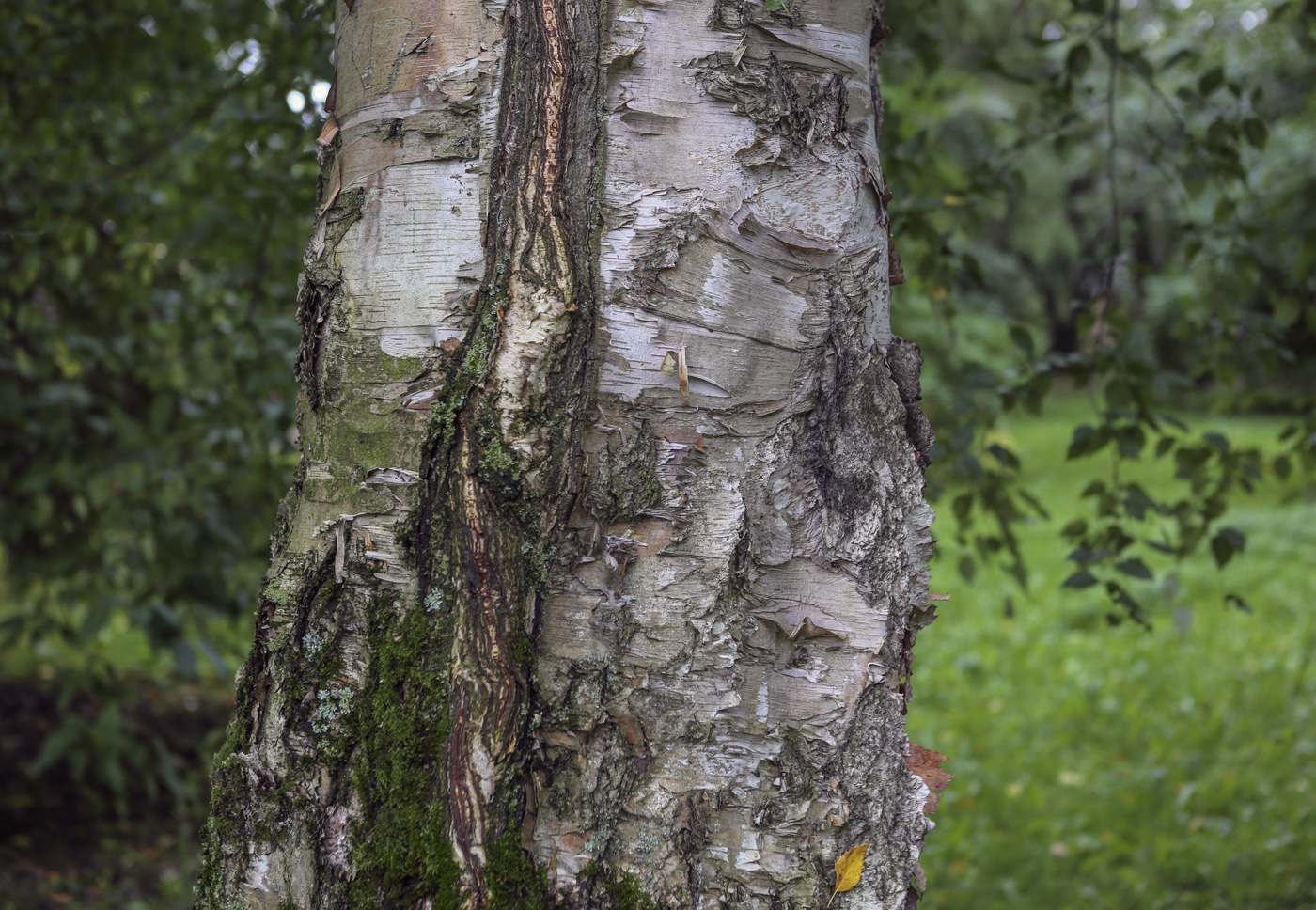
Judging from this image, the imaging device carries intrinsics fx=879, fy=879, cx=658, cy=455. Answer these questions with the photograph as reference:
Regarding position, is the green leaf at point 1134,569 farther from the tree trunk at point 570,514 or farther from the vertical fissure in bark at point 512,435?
the vertical fissure in bark at point 512,435

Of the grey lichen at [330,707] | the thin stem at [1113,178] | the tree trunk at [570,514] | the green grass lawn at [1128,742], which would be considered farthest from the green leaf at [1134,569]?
the grey lichen at [330,707]

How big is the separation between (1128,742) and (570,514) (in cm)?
414

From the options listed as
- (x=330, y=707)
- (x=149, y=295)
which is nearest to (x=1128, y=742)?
(x=330, y=707)

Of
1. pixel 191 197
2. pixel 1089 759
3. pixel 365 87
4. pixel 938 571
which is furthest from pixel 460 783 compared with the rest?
pixel 938 571

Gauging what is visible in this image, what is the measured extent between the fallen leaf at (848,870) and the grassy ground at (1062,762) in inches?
60.7

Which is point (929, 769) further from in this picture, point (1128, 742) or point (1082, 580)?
point (1128, 742)

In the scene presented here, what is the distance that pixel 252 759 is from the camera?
94 centimetres

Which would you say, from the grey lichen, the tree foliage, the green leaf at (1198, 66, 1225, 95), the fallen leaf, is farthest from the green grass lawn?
the grey lichen

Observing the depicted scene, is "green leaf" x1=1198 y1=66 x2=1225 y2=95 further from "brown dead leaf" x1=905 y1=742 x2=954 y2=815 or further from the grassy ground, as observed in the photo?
"brown dead leaf" x1=905 y1=742 x2=954 y2=815

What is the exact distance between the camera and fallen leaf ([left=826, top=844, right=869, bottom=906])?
96 cm

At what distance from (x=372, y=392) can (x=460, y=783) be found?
42cm

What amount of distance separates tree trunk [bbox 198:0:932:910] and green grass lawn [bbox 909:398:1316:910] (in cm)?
160

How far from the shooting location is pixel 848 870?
0.96 m

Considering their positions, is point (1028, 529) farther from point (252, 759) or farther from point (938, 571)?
point (252, 759)
